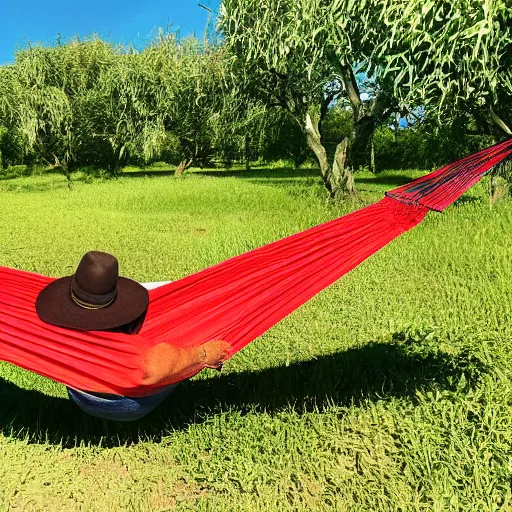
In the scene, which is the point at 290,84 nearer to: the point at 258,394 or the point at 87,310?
the point at 258,394

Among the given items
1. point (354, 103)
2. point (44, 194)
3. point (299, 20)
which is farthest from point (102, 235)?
point (44, 194)

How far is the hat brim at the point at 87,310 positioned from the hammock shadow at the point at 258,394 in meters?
1.16

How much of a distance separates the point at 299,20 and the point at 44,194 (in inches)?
484

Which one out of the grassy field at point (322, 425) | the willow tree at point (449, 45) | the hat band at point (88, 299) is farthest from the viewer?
the willow tree at point (449, 45)

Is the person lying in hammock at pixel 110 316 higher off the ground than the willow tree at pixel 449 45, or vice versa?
the willow tree at pixel 449 45

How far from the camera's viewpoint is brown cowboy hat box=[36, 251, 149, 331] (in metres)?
2.32

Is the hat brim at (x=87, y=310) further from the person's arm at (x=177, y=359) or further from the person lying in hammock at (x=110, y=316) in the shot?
the person's arm at (x=177, y=359)

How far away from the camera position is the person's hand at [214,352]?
2502 millimetres

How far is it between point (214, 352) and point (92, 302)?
59cm

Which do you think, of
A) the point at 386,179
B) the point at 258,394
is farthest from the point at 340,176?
the point at 386,179

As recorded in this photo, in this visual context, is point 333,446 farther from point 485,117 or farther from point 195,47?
point 195,47

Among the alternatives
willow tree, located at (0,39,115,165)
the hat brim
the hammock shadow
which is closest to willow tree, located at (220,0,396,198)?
the hammock shadow

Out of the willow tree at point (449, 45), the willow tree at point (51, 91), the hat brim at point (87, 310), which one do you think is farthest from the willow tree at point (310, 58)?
the willow tree at point (51, 91)

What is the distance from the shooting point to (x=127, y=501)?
8.97 feet
